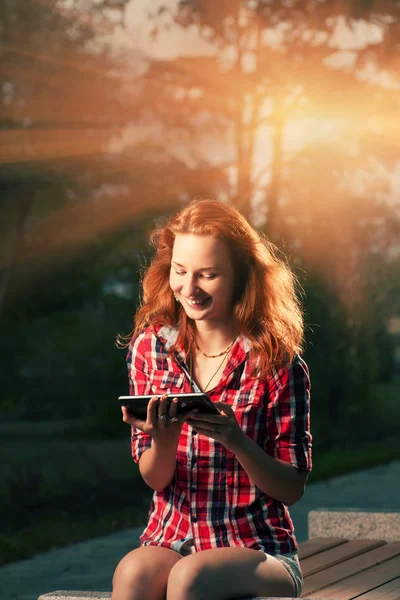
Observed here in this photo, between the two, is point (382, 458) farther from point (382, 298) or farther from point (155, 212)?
point (155, 212)

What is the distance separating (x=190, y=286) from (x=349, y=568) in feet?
6.22

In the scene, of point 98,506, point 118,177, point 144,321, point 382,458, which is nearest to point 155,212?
point 118,177

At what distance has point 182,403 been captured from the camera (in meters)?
3.05

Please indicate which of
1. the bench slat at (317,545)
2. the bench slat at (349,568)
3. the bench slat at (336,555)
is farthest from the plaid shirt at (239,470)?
the bench slat at (317,545)

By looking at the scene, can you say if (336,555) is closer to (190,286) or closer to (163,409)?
(190,286)

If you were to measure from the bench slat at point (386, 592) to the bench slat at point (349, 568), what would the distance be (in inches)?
5.9

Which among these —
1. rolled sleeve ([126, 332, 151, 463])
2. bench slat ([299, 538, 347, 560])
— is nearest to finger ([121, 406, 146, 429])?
rolled sleeve ([126, 332, 151, 463])

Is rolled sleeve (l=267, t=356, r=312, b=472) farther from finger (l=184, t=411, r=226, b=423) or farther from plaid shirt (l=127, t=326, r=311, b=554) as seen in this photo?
finger (l=184, t=411, r=226, b=423)

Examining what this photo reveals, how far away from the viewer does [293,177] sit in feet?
46.2

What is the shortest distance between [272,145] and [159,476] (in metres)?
10.9

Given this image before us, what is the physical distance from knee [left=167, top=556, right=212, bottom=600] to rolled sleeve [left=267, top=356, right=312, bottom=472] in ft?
1.46

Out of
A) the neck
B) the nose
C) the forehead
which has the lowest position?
the neck

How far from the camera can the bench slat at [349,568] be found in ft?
14.2

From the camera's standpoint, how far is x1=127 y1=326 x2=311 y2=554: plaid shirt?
3385 mm
